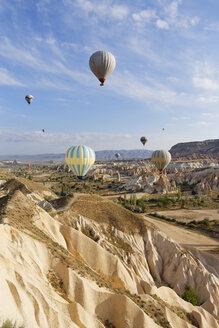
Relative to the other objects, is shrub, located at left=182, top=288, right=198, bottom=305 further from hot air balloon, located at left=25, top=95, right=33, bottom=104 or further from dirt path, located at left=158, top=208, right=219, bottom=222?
hot air balloon, located at left=25, top=95, right=33, bottom=104

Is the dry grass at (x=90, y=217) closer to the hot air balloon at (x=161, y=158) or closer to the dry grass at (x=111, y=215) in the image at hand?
the dry grass at (x=111, y=215)

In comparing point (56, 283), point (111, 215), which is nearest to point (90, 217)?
point (111, 215)

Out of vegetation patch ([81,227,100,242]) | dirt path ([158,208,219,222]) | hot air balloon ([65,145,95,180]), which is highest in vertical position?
hot air balloon ([65,145,95,180])

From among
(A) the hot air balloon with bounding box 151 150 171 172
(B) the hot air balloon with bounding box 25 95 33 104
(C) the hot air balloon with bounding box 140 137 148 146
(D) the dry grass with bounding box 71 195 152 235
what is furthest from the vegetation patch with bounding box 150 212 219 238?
(C) the hot air balloon with bounding box 140 137 148 146

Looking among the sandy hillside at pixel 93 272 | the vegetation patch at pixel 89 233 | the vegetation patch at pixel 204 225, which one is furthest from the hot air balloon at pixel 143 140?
the vegetation patch at pixel 89 233

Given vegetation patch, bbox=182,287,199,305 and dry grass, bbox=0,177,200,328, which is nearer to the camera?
dry grass, bbox=0,177,200,328

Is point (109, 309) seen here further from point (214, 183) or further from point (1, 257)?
point (214, 183)

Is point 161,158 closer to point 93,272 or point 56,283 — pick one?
point 93,272
